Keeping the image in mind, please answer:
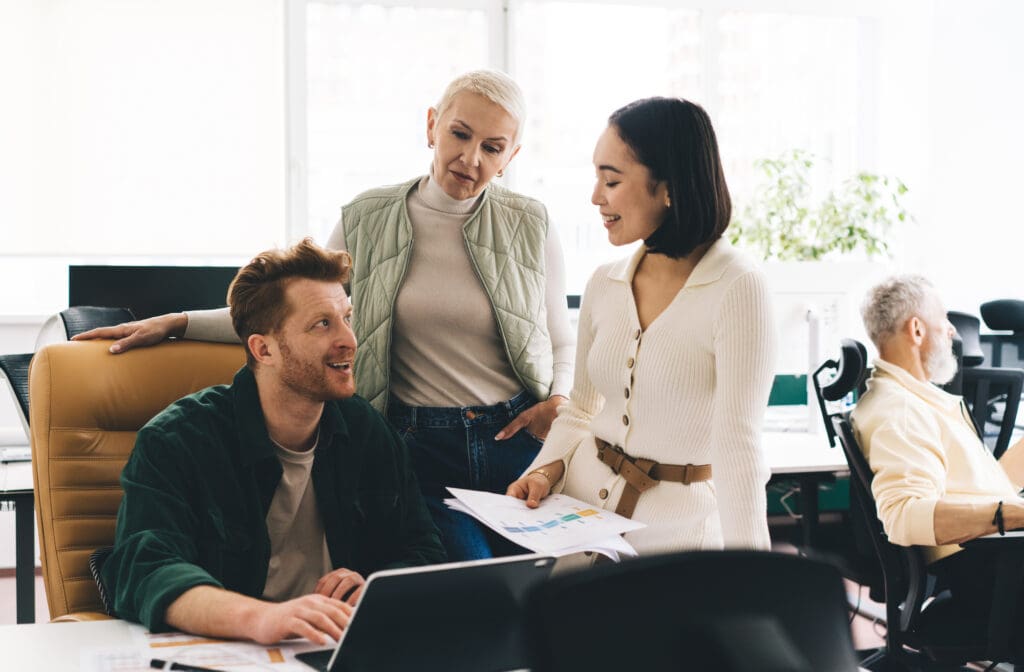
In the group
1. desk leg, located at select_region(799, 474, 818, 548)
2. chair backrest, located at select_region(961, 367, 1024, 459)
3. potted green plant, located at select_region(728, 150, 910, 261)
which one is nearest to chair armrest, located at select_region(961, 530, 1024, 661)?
desk leg, located at select_region(799, 474, 818, 548)

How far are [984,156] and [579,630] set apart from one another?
5.21 meters

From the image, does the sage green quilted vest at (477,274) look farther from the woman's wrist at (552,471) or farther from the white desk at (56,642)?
the white desk at (56,642)

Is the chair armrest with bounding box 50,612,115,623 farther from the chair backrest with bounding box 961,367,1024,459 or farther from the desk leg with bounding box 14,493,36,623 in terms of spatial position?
the chair backrest with bounding box 961,367,1024,459

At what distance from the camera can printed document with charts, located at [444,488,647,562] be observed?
1.34 meters

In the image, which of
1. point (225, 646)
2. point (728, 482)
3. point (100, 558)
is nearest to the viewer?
point (225, 646)

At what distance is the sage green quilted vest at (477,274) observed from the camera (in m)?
1.88

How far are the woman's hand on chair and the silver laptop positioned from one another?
33.2 inches

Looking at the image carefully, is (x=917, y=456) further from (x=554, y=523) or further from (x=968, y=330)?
(x=968, y=330)

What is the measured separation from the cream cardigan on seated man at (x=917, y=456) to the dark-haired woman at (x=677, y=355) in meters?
0.88

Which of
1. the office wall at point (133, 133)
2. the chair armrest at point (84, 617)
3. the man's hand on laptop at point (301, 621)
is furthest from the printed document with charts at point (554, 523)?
the office wall at point (133, 133)

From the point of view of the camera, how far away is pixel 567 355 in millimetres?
2076

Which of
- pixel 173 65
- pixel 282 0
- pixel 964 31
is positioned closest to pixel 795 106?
pixel 964 31

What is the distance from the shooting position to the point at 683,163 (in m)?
1.52

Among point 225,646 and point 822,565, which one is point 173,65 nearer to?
point 225,646
